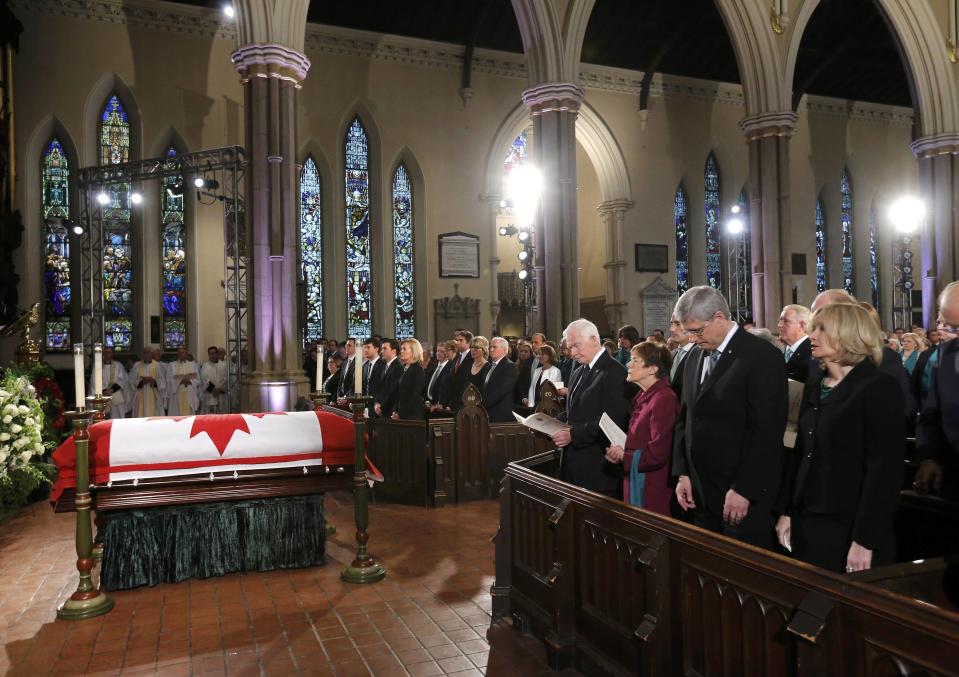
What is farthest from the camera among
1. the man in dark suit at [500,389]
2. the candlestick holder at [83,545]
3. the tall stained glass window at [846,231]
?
the tall stained glass window at [846,231]

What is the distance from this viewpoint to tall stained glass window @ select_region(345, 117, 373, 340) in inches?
656

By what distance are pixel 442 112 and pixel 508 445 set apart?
11.5 meters

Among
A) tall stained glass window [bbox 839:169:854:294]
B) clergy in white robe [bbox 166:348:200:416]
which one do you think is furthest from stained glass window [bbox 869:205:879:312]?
clergy in white robe [bbox 166:348:200:416]

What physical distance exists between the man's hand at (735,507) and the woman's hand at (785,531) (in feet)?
→ 0.46

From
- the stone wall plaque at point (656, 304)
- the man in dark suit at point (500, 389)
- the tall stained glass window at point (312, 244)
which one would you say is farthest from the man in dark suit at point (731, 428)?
the stone wall plaque at point (656, 304)

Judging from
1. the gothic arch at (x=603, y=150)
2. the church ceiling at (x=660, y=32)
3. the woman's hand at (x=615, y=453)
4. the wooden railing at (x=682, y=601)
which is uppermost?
the church ceiling at (x=660, y=32)

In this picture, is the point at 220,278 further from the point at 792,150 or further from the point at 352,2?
the point at 792,150

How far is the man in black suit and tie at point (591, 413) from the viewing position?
160 inches

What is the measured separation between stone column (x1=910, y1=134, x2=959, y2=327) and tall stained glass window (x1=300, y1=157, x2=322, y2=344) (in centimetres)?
1233

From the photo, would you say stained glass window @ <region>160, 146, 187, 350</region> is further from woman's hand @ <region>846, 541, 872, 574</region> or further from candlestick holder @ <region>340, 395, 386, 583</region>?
woman's hand @ <region>846, 541, 872, 574</region>

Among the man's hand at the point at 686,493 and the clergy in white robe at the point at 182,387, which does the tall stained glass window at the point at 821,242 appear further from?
the man's hand at the point at 686,493

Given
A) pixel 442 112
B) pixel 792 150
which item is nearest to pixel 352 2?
pixel 442 112

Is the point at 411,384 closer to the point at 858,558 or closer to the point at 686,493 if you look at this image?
the point at 686,493

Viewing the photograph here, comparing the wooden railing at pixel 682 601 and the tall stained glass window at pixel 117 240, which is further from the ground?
the tall stained glass window at pixel 117 240
